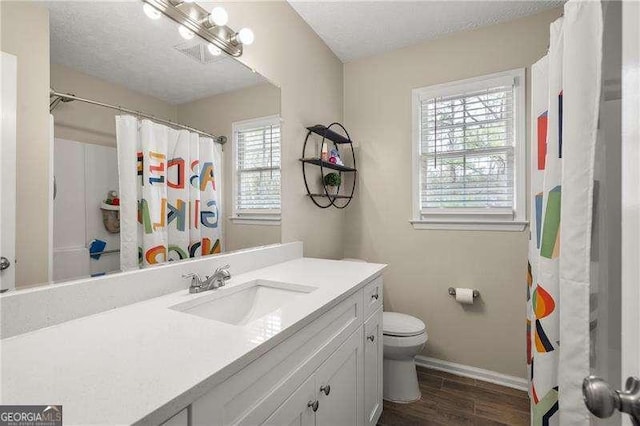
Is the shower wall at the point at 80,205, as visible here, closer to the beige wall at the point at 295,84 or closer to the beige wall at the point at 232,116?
the beige wall at the point at 232,116

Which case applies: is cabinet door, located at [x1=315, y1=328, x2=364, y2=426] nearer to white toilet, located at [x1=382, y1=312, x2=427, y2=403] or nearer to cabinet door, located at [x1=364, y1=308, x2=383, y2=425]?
cabinet door, located at [x1=364, y1=308, x2=383, y2=425]

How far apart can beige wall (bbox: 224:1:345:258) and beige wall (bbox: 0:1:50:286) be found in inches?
35.2

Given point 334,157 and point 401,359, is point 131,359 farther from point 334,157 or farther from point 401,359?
point 334,157

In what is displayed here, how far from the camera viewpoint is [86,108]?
3.09ft

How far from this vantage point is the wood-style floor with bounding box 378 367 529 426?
174 cm

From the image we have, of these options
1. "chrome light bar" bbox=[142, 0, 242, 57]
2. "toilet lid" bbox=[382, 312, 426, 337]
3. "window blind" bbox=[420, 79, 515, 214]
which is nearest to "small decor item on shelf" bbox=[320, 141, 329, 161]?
"window blind" bbox=[420, 79, 515, 214]

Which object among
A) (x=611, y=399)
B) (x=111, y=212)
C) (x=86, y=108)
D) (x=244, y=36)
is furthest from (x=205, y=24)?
(x=611, y=399)

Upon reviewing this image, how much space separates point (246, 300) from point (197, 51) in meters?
1.14

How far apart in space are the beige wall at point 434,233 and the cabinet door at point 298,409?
1.60 meters

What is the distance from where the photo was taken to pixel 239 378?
2.23 feet

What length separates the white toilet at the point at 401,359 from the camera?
1.87 metres

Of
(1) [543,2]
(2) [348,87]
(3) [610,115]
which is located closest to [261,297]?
(3) [610,115]

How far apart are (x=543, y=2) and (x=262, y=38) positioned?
178cm

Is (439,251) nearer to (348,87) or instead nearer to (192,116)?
(348,87)
